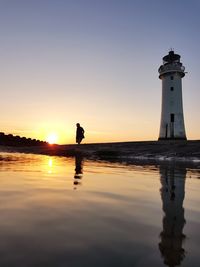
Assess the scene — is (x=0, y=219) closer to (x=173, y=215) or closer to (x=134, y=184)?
(x=173, y=215)

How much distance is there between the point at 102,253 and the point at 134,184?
15.2 ft

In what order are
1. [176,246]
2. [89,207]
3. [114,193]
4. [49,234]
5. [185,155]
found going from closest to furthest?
[176,246]
[49,234]
[89,207]
[114,193]
[185,155]

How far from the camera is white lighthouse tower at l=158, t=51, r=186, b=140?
40.4m

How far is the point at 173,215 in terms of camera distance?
400 cm

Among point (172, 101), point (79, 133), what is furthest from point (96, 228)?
point (172, 101)

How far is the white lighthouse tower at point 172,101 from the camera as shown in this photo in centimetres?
4044

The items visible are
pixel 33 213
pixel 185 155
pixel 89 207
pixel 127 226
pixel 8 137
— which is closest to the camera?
pixel 127 226

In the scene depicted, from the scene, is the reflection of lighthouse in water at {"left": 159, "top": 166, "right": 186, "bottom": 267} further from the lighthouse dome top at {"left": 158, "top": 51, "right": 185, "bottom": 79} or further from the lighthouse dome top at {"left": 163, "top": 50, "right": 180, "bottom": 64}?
the lighthouse dome top at {"left": 163, "top": 50, "right": 180, "bottom": 64}

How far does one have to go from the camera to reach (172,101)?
40.8 metres

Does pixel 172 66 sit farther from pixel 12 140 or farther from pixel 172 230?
pixel 172 230

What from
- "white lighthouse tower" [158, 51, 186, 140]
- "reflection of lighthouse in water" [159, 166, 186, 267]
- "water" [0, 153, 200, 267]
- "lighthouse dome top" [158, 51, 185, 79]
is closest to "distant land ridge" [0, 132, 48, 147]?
"white lighthouse tower" [158, 51, 186, 140]

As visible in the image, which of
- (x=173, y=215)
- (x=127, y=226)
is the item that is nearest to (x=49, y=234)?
(x=127, y=226)

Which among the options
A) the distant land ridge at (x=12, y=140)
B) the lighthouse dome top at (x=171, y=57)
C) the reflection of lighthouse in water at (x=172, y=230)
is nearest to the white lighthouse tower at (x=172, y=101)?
the lighthouse dome top at (x=171, y=57)

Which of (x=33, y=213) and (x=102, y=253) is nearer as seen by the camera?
(x=102, y=253)
